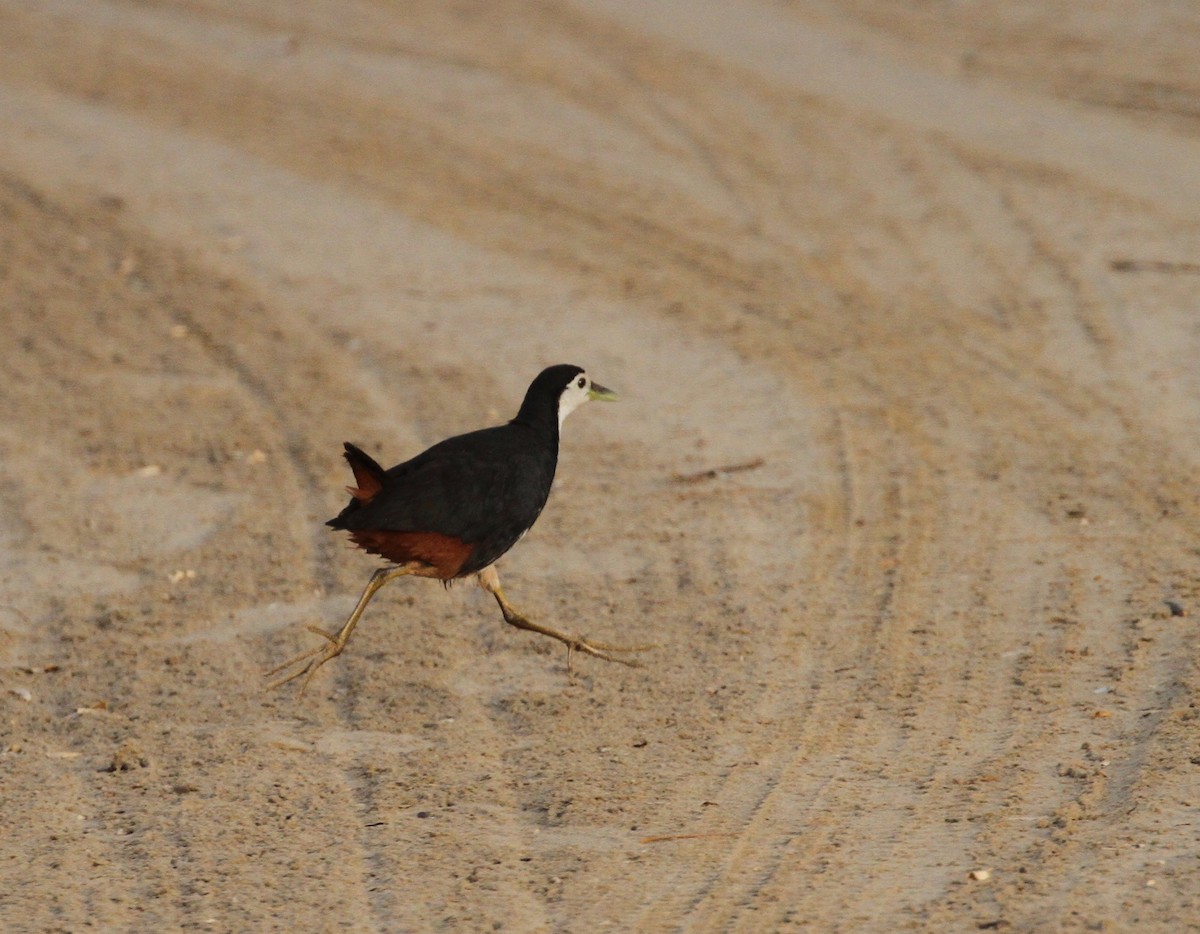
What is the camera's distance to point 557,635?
5.83m

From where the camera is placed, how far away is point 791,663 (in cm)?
580

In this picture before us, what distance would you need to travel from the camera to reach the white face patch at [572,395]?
6152mm

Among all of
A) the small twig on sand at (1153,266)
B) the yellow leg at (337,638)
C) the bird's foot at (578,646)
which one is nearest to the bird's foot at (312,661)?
the yellow leg at (337,638)

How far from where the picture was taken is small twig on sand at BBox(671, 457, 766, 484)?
738 cm

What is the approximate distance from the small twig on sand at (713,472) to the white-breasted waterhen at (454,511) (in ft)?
4.82

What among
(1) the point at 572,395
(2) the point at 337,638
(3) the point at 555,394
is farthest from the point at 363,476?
(1) the point at 572,395

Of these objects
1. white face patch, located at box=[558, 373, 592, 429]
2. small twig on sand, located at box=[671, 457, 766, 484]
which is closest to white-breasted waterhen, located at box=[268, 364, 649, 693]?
white face patch, located at box=[558, 373, 592, 429]

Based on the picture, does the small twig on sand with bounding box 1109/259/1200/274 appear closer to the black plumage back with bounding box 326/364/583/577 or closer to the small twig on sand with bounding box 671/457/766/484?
the small twig on sand with bounding box 671/457/766/484

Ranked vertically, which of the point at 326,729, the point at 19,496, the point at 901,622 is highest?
the point at 901,622

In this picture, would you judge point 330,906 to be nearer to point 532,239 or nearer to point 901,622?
point 901,622

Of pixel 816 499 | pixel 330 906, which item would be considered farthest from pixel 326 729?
pixel 816 499

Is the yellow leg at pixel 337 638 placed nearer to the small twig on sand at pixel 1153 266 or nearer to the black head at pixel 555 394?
the black head at pixel 555 394

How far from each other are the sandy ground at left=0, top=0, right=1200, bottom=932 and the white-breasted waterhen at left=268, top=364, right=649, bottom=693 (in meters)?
0.17

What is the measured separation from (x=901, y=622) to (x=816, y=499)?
3.84 ft
